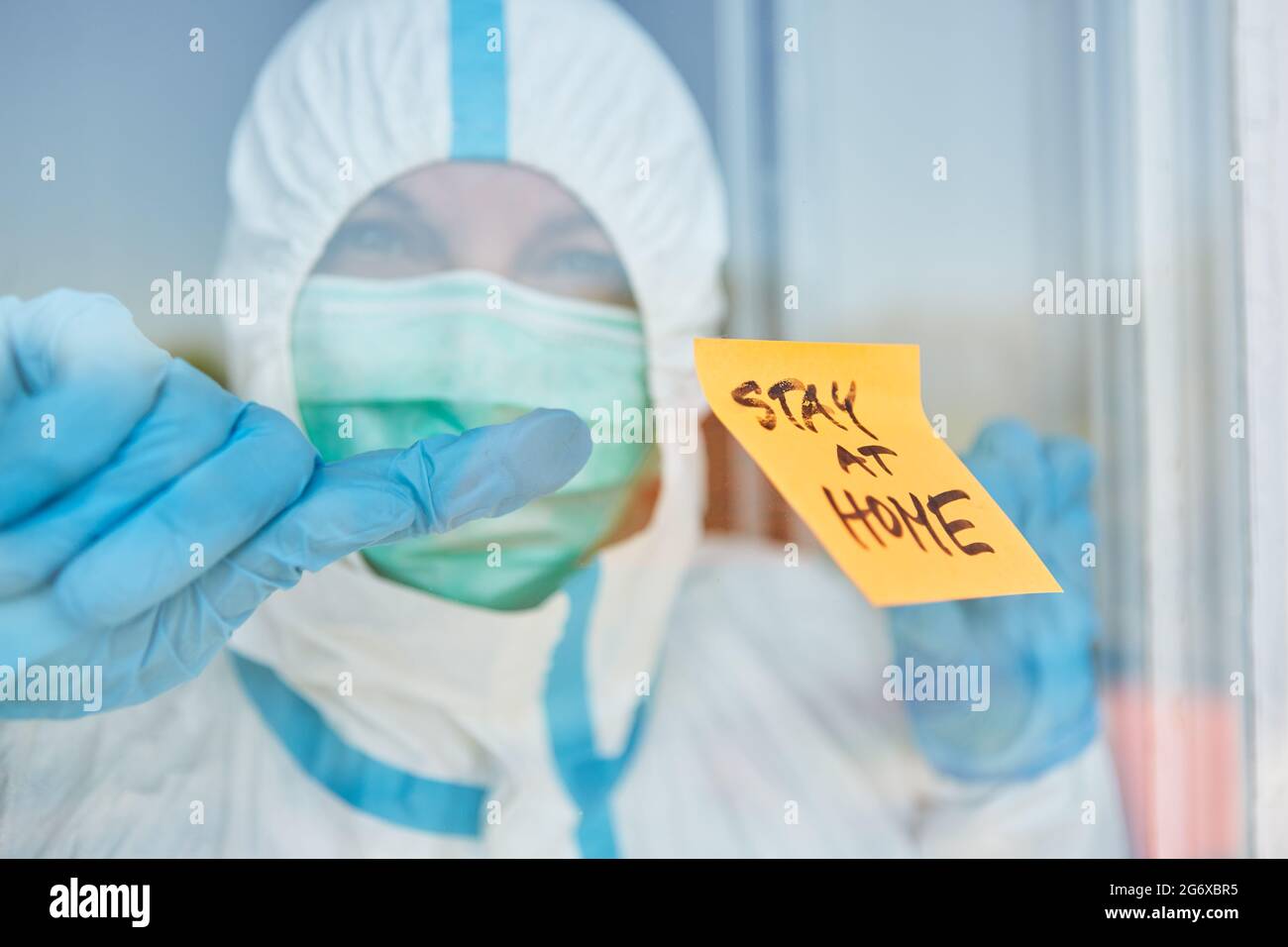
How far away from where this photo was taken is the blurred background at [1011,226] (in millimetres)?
663

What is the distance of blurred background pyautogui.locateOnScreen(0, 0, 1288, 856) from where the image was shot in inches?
26.1

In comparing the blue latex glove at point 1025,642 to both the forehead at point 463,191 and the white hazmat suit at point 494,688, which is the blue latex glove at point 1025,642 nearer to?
the white hazmat suit at point 494,688

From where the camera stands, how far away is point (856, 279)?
809 millimetres

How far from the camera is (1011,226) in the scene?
30.4 inches

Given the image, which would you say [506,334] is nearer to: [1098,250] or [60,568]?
[60,568]

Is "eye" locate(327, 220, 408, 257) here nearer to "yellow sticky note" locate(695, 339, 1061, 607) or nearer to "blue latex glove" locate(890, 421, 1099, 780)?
"yellow sticky note" locate(695, 339, 1061, 607)

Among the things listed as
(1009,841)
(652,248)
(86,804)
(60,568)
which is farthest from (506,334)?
(1009,841)

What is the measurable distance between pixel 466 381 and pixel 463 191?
5.6 inches

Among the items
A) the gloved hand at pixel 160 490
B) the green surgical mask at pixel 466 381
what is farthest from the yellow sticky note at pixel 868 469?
the green surgical mask at pixel 466 381

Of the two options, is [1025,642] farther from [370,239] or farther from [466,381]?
[370,239]

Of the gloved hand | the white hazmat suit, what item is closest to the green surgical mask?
the white hazmat suit

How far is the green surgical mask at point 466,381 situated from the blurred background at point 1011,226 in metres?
0.10

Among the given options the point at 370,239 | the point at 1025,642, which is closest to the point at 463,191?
the point at 370,239

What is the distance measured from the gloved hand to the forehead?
23cm
